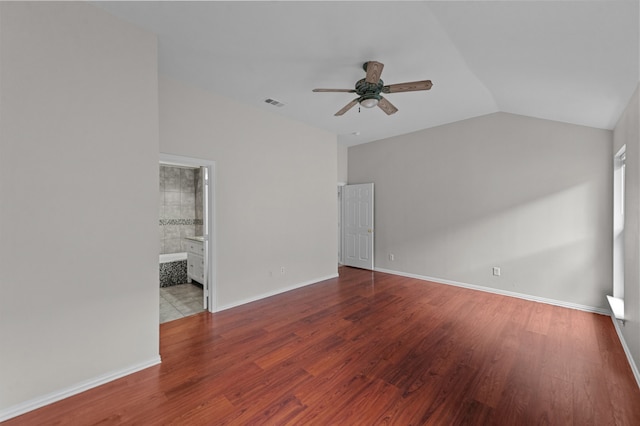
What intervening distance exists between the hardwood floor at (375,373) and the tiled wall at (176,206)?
3.35 meters

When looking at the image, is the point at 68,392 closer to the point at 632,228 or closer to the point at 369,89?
the point at 369,89

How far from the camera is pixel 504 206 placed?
4395 mm

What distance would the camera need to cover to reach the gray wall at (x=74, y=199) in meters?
1.82

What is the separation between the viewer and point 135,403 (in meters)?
1.95

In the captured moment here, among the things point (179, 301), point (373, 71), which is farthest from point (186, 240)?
point (373, 71)

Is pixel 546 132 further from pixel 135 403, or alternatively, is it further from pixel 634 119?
pixel 135 403

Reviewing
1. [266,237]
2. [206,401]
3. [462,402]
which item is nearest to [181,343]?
[206,401]

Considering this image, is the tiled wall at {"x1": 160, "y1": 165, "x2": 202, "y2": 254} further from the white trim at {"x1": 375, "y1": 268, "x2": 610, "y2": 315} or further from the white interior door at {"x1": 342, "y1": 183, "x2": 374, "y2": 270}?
the white trim at {"x1": 375, "y1": 268, "x2": 610, "y2": 315}

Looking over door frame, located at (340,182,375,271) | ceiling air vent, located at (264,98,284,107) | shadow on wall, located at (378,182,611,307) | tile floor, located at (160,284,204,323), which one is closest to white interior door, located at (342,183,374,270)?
door frame, located at (340,182,375,271)

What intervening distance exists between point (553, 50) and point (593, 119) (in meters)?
2.02

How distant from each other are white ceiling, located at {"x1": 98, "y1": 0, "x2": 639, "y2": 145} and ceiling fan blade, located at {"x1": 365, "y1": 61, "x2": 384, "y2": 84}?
0.74ft

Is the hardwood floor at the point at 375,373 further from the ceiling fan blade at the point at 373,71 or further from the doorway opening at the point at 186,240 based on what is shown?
the ceiling fan blade at the point at 373,71

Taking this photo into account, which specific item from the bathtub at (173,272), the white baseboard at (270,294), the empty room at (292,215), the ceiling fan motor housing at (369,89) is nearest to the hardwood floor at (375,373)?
the empty room at (292,215)

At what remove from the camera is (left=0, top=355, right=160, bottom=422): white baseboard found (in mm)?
1809
